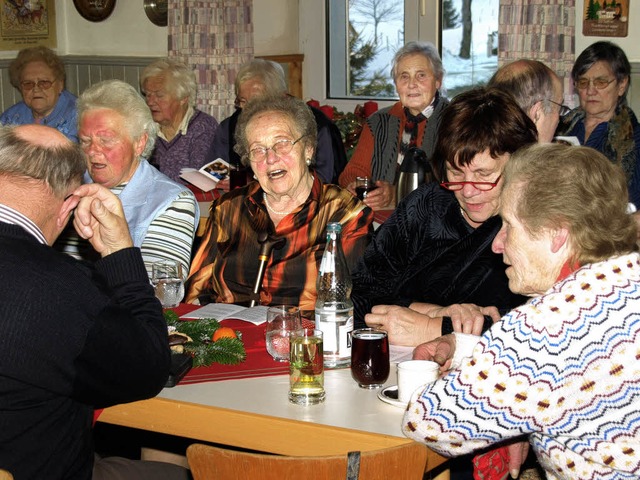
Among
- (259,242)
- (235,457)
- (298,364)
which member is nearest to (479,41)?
(259,242)

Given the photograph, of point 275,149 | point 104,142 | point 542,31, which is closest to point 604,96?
point 542,31

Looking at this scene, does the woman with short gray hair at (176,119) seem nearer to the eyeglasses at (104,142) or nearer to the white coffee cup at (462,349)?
the eyeglasses at (104,142)

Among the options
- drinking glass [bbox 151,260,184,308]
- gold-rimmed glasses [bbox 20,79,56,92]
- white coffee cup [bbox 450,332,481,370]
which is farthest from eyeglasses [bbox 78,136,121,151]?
gold-rimmed glasses [bbox 20,79,56,92]

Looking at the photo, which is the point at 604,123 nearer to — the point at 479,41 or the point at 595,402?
the point at 479,41

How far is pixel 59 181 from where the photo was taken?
6.39 ft

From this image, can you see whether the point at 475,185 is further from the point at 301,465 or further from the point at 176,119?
the point at 176,119

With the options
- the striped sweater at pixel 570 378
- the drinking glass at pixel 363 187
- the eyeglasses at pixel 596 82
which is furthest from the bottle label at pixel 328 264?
the eyeglasses at pixel 596 82

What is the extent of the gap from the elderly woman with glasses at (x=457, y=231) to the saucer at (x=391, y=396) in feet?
1.56

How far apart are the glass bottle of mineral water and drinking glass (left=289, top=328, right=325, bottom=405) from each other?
0.20 metres

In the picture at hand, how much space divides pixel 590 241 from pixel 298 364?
708mm

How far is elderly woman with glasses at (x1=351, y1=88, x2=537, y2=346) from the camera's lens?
2.61 metres

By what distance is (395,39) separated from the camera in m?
6.77

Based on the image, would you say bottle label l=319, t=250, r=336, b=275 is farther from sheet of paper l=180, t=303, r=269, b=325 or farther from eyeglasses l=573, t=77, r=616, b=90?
eyeglasses l=573, t=77, r=616, b=90

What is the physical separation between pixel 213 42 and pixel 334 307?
5.10m
